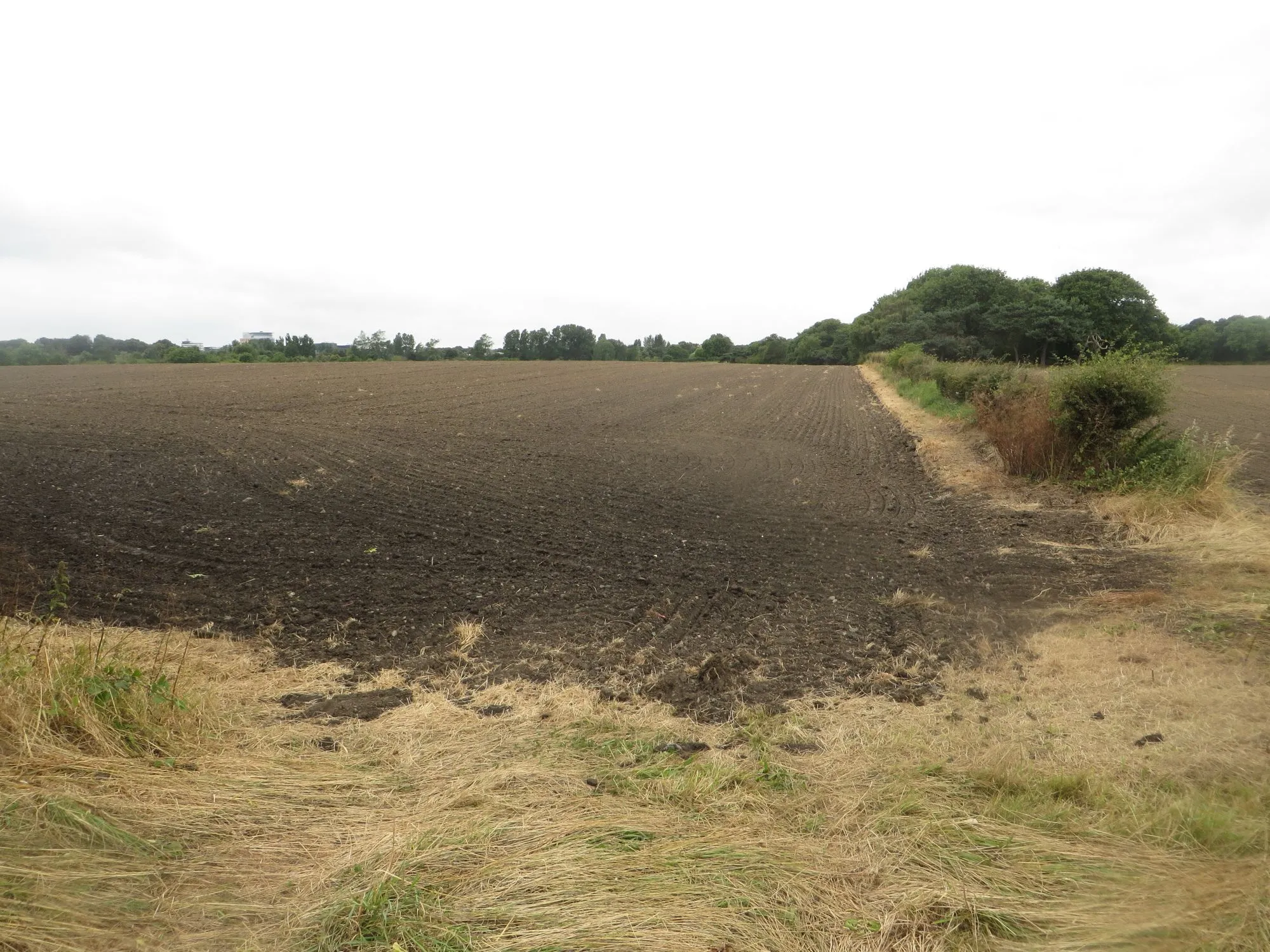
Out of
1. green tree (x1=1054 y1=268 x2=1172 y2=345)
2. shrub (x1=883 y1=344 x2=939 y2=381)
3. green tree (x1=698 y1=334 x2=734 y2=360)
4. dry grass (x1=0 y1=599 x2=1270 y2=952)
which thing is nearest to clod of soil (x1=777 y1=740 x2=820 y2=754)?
dry grass (x1=0 y1=599 x2=1270 y2=952)

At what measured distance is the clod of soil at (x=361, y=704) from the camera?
4.38 m

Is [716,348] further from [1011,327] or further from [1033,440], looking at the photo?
[1033,440]

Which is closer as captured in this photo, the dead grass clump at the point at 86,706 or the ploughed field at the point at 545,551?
the dead grass clump at the point at 86,706

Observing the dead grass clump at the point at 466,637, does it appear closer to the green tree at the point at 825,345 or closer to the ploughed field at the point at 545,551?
the ploughed field at the point at 545,551

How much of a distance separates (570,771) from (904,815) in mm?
1516

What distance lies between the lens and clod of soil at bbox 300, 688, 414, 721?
4379mm

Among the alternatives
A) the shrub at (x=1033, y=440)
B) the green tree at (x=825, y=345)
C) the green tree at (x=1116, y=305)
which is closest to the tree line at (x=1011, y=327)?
the green tree at (x=1116, y=305)

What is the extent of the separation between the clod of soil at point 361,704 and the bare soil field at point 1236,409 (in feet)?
36.6

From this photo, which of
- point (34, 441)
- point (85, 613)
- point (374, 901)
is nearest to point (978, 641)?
point (374, 901)

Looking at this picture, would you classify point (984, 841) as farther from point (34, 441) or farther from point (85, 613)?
point (34, 441)

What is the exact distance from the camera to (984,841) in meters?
2.90

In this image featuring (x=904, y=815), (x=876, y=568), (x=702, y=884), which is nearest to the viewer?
(x=702, y=884)

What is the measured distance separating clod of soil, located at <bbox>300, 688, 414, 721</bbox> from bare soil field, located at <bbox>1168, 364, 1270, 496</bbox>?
36.6 ft

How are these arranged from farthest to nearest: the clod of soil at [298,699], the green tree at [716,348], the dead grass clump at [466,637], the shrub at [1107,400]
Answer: the green tree at [716,348] < the shrub at [1107,400] < the dead grass clump at [466,637] < the clod of soil at [298,699]
